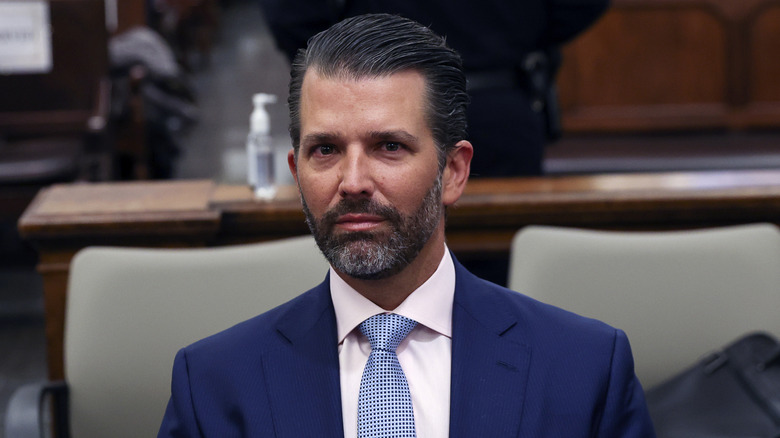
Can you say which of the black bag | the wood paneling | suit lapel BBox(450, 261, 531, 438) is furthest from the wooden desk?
the wood paneling

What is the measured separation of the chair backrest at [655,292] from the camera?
6.84ft

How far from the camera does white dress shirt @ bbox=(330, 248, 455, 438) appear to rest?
1.26 m

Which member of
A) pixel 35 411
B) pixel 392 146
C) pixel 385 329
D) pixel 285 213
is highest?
pixel 392 146

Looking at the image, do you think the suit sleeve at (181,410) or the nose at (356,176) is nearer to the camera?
the nose at (356,176)

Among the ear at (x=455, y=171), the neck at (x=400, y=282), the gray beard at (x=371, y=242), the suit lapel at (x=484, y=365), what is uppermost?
the ear at (x=455, y=171)

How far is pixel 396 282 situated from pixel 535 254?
0.88m

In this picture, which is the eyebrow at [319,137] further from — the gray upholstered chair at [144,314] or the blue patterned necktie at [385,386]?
the gray upholstered chair at [144,314]

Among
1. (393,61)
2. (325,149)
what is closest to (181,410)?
(325,149)

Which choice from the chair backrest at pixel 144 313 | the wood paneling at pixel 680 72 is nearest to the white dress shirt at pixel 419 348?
the chair backrest at pixel 144 313

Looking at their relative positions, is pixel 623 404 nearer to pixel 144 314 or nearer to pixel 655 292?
pixel 655 292

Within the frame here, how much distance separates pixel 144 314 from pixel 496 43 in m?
1.36

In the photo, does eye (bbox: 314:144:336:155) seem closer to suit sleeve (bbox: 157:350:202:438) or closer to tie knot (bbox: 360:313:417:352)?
tie knot (bbox: 360:313:417:352)

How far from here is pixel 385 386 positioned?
1235 mm

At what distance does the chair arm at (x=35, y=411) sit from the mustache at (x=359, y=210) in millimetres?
957
